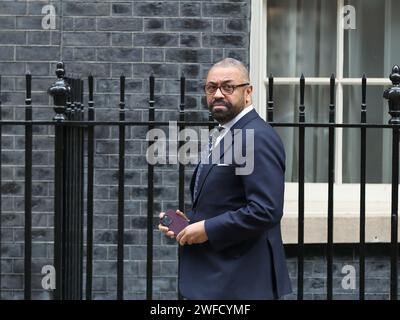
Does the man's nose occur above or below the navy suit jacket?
above

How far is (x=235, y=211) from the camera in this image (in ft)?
10.7

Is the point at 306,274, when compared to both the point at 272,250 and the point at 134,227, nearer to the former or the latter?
the point at 134,227

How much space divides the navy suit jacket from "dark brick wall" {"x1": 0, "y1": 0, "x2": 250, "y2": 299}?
2359mm

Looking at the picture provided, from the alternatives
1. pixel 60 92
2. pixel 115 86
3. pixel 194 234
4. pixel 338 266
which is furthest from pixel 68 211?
pixel 338 266

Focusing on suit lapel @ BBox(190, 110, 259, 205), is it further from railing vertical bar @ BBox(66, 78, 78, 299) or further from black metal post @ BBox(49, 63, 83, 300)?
railing vertical bar @ BBox(66, 78, 78, 299)

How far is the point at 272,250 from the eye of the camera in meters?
3.42

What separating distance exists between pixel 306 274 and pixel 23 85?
2.56 m

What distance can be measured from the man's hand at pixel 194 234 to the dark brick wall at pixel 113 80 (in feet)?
8.22

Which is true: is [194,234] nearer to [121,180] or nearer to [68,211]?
[121,180]

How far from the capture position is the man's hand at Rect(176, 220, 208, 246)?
328 cm

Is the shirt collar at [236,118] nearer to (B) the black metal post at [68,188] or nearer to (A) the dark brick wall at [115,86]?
(B) the black metal post at [68,188]

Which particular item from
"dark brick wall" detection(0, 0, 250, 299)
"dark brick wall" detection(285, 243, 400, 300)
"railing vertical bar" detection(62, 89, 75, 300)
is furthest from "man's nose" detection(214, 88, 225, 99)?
"dark brick wall" detection(285, 243, 400, 300)

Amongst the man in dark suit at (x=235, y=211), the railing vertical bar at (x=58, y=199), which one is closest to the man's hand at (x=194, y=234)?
the man in dark suit at (x=235, y=211)
